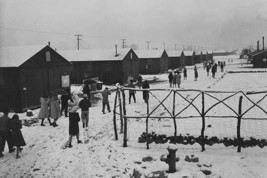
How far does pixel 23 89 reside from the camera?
21.3 metres

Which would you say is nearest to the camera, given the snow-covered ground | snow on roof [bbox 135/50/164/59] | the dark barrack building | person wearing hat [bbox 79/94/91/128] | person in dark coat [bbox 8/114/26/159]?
the snow-covered ground

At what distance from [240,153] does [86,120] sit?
7.51 m

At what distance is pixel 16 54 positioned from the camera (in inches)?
894

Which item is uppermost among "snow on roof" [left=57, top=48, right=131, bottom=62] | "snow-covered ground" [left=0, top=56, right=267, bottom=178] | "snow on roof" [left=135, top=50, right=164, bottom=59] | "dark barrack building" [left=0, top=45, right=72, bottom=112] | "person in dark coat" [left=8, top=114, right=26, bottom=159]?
"snow on roof" [left=135, top=50, right=164, bottom=59]

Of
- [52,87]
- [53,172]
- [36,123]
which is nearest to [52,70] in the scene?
[52,87]

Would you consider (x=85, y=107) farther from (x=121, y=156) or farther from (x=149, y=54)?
(x=149, y=54)

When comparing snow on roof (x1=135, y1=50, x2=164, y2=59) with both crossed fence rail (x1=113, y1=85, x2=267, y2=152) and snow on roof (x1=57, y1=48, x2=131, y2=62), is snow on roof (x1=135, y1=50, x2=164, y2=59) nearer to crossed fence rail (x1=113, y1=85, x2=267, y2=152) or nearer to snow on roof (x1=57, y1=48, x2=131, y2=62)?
snow on roof (x1=57, y1=48, x2=131, y2=62)

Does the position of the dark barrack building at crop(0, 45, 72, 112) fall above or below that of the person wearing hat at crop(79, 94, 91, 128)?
above

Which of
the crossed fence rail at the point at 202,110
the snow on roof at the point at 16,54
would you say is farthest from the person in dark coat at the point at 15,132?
the snow on roof at the point at 16,54

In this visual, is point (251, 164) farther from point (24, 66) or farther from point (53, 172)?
point (24, 66)

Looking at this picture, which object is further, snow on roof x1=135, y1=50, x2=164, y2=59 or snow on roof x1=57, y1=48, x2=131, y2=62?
snow on roof x1=135, y1=50, x2=164, y2=59

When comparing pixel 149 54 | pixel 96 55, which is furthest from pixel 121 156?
pixel 149 54

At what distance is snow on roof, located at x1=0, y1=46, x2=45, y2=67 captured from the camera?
21250mm

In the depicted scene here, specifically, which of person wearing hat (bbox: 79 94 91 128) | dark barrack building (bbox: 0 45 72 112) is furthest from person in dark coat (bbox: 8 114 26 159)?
dark barrack building (bbox: 0 45 72 112)
